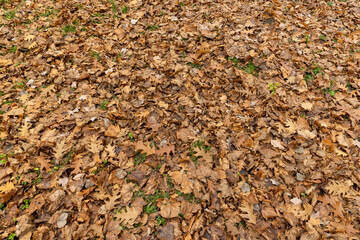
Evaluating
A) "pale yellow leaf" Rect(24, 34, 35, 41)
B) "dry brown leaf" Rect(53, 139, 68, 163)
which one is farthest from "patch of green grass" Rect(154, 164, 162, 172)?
"pale yellow leaf" Rect(24, 34, 35, 41)

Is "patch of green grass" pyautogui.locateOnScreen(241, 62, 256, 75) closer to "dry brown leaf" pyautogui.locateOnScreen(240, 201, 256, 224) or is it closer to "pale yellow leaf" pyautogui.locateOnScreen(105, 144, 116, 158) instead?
"dry brown leaf" pyautogui.locateOnScreen(240, 201, 256, 224)

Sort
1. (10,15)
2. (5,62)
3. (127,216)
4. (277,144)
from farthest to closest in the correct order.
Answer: (10,15) < (5,62) < (277,144) < (127,216)

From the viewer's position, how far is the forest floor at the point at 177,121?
2654mm

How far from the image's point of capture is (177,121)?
349 centimetres

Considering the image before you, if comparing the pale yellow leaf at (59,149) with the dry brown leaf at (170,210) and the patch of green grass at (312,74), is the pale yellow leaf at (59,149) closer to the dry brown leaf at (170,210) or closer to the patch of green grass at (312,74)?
the dry brown leaf at (170,210)

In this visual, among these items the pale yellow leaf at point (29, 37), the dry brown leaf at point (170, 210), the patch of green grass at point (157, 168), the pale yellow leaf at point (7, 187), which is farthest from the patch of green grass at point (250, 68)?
the pale yellow leaf at point (29, 37)

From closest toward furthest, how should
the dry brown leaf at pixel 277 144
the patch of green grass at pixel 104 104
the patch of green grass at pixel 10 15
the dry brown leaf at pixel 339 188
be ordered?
1. the dry brown leaf at pixel 339 188
2. the dry brown leaf at pixel 277 144
3. the patch of green grass at pixel 104 104
4. the patch of green grass at pixel 10 15

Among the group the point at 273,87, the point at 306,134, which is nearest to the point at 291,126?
the point at 306,134

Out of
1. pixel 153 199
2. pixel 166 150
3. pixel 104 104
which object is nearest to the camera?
pixel 153 199

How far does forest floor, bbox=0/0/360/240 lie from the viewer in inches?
104

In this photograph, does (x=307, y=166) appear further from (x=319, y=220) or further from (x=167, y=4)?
(x=167, y=4)

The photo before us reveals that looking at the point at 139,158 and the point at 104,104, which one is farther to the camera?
the point at 104,104

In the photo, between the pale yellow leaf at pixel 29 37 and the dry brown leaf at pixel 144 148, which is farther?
the pale yellow leaf at pixel 29 37

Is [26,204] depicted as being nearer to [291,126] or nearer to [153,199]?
[153,199]
